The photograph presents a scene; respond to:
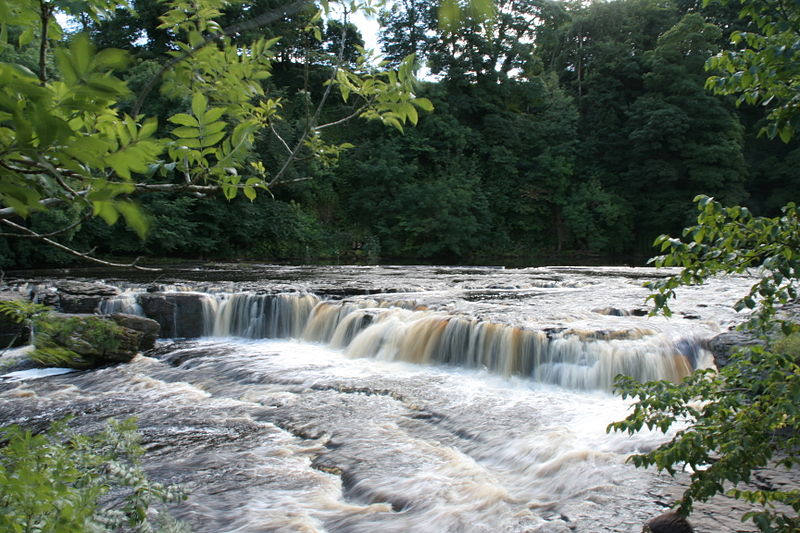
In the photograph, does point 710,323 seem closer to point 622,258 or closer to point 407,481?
point 407,481

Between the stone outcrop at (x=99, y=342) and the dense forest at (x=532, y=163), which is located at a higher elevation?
the dense forest at (x=532, y=163)

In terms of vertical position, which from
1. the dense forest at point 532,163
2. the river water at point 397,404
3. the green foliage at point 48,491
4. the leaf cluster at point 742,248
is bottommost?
the river water at point 397,404

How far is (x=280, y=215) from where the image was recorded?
89.5 ft

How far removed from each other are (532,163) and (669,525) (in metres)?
32.6

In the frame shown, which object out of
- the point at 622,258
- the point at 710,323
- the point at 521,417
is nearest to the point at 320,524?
the point at 521,417

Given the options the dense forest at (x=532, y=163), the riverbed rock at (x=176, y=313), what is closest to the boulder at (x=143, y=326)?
the riverbed rock at (x=176, y=313)

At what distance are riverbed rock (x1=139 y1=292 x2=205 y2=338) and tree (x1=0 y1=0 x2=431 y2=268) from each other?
32.9 ft

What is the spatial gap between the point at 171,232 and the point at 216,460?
19.2 m

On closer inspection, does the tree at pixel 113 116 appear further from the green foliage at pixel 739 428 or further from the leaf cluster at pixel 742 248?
the green foliage at pixel 739 428

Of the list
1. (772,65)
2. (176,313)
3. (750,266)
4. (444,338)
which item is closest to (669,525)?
(750,266)

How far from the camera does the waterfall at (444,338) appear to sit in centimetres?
746

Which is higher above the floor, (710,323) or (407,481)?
(710,323)

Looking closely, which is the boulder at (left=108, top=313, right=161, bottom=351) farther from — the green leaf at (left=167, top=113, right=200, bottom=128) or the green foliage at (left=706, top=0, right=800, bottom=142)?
the green foliage at (left=706, top=0, right=800, bottom=142)

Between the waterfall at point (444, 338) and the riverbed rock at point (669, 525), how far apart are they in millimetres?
3854
